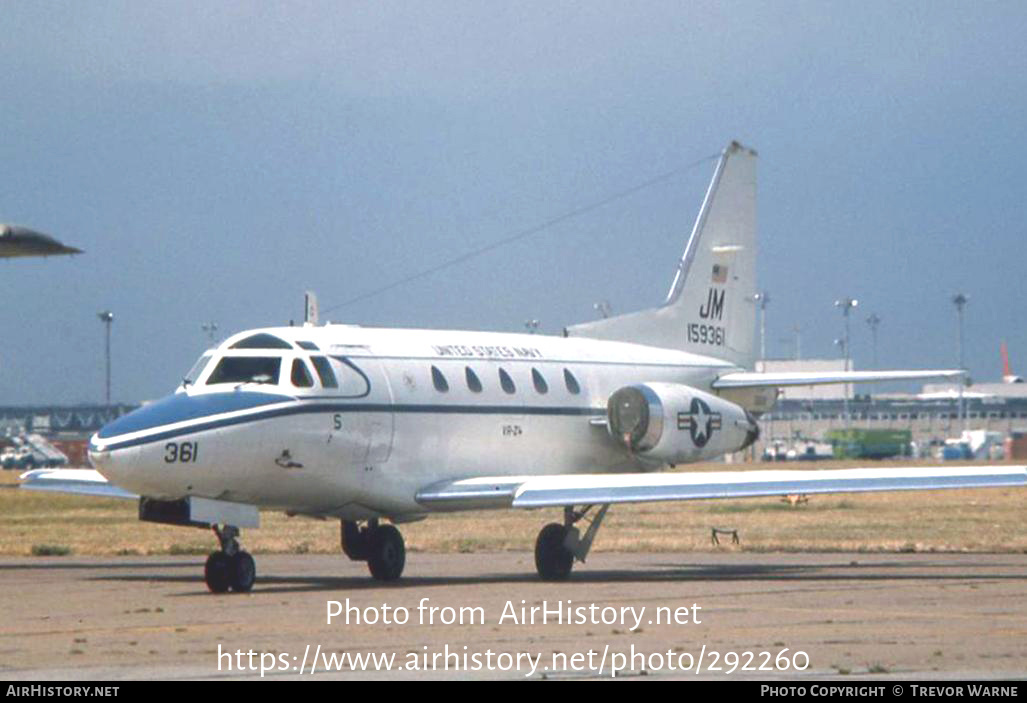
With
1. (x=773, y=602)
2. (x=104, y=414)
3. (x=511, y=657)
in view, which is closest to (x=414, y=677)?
(x=511, y=657)

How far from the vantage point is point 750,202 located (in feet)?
108

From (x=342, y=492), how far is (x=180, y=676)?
1081 centimetres

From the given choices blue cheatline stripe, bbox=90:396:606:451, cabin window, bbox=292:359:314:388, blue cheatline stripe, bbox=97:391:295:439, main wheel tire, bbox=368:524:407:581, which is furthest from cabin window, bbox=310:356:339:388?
main wheel tire, bbox=368:524:407:581

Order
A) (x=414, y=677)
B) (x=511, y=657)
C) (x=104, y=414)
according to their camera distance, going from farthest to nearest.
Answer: (x=104, y=414) → (x=511, y=657) → (x=414, y=677)

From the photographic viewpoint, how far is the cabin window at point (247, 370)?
78.1 feet

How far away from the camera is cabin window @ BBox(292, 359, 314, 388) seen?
23.9 meters

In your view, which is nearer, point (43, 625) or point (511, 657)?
point (511, 657)

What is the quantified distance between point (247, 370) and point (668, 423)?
765 centimetres

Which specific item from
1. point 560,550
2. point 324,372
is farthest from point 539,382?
point 324,372

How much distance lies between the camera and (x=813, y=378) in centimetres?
2977

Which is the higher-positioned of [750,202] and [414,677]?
[750,202]

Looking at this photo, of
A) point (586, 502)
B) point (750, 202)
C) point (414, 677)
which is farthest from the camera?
point (750, 202)

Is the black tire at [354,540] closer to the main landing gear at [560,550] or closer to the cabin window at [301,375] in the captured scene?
the main landing gear at [560,550]

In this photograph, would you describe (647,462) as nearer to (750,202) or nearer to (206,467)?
(750,202)
